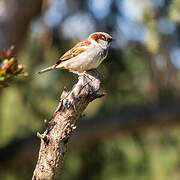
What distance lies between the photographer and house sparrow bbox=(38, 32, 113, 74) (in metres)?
3.21

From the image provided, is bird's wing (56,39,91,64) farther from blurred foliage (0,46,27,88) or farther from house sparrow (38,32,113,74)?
blurred foliage (0,46,27,88)

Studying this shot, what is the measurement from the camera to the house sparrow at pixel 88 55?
126 inches

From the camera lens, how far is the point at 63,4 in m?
5.57

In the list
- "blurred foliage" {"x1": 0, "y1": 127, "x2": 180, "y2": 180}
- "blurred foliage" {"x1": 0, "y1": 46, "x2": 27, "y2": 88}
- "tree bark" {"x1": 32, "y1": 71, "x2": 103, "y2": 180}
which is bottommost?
"tree bark" {"x1": 32, "y1": 71, "x2": 103, "y2": 180}

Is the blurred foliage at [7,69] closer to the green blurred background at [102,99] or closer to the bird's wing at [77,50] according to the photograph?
the bird's wing at [77,50]

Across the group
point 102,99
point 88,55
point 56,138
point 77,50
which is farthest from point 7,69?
point 102,99

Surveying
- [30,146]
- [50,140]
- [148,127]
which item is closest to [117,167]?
[148,127]

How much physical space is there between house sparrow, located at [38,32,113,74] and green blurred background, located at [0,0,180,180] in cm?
104

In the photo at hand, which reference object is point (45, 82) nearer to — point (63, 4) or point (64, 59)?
point (63, 4)

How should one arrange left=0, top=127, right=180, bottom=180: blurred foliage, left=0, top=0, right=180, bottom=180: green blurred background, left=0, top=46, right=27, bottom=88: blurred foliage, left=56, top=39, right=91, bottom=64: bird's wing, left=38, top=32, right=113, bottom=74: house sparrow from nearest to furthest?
1. left=0, top=46, right=27, bottom=88: blurred foliage
2. left=38, top=32, right=113, bottom=74: house sparrow
3. left=56, top=39, right=91, bottom=64: bird's wing
4. left=0, top=0, right=180, bottom=180: green blurred background
5. left=0, top=127, right=180, bottom=180: blurred foliage

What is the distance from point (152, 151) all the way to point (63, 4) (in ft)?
8.30

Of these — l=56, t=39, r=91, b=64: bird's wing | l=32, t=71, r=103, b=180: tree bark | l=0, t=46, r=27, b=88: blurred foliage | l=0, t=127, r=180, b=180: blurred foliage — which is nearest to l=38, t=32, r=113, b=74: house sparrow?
l=56, t=39, r=91, b=64: bird's wing

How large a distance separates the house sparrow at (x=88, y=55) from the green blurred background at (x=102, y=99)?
3.40 ft

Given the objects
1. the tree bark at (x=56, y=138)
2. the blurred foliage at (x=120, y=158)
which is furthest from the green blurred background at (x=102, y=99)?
the tree bark at (x=56, y=138)
